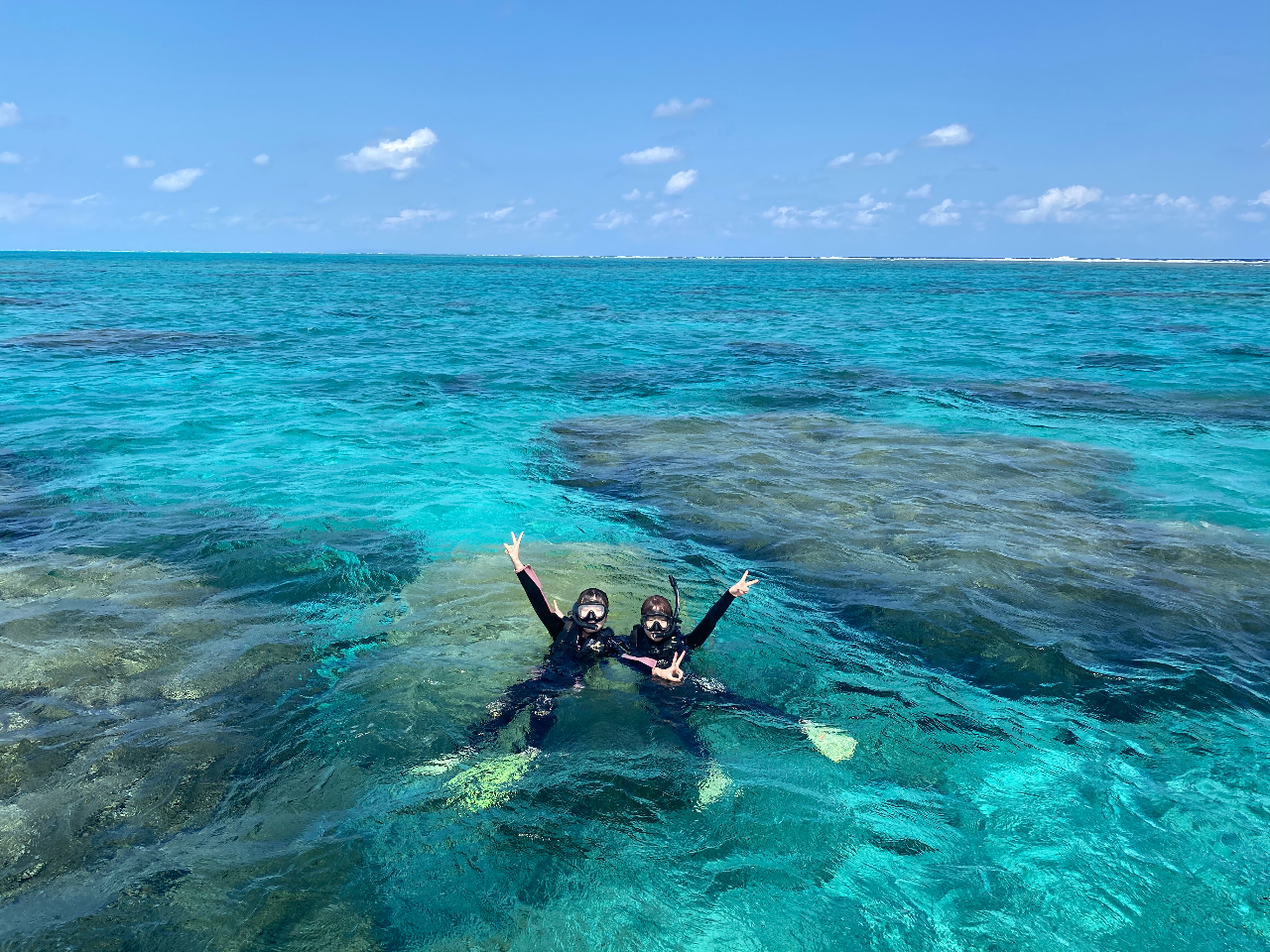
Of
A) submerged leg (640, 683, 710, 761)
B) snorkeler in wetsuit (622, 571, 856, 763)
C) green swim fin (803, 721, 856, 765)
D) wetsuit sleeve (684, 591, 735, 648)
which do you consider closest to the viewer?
green swim fin (803, 721, 856, 765)

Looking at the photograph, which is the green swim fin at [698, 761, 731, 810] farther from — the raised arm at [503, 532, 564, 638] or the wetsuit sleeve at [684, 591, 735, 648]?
the raised arm at [503, 532, 564, 638]

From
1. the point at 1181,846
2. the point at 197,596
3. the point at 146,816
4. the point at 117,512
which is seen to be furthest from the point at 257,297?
the point at 1181,846

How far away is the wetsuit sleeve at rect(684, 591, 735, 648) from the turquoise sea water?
29.5 inches

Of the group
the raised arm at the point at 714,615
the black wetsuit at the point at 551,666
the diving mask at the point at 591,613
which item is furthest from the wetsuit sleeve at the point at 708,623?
the diving mask at the point at 591,613

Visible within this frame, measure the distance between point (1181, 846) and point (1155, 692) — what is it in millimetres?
2351

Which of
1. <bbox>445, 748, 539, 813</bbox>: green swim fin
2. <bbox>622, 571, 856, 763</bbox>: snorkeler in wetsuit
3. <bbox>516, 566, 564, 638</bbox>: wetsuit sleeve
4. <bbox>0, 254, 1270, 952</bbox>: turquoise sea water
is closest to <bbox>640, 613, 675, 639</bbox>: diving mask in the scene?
<bbox>622, 571, 856, 763</bbox>: snorkeler in wetsuit

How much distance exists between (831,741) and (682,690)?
1.51 metres

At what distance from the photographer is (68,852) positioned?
17.7 ft

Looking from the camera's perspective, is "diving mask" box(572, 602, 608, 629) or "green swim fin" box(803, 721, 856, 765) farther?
"diving mask" box(572, 602, 608, 629)

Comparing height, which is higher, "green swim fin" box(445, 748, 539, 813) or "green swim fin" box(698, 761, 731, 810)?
"green swim fin" box(445, 748, 539, 813)

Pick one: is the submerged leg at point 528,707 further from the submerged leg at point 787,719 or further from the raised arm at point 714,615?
the submerged leg at point 787,719

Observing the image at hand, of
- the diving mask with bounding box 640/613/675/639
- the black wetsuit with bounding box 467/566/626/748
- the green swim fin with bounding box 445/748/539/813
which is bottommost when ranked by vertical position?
the green swim fin with bounding box 445/748/539/813

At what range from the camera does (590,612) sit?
745 cm

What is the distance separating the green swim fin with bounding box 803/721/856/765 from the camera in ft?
22.2
